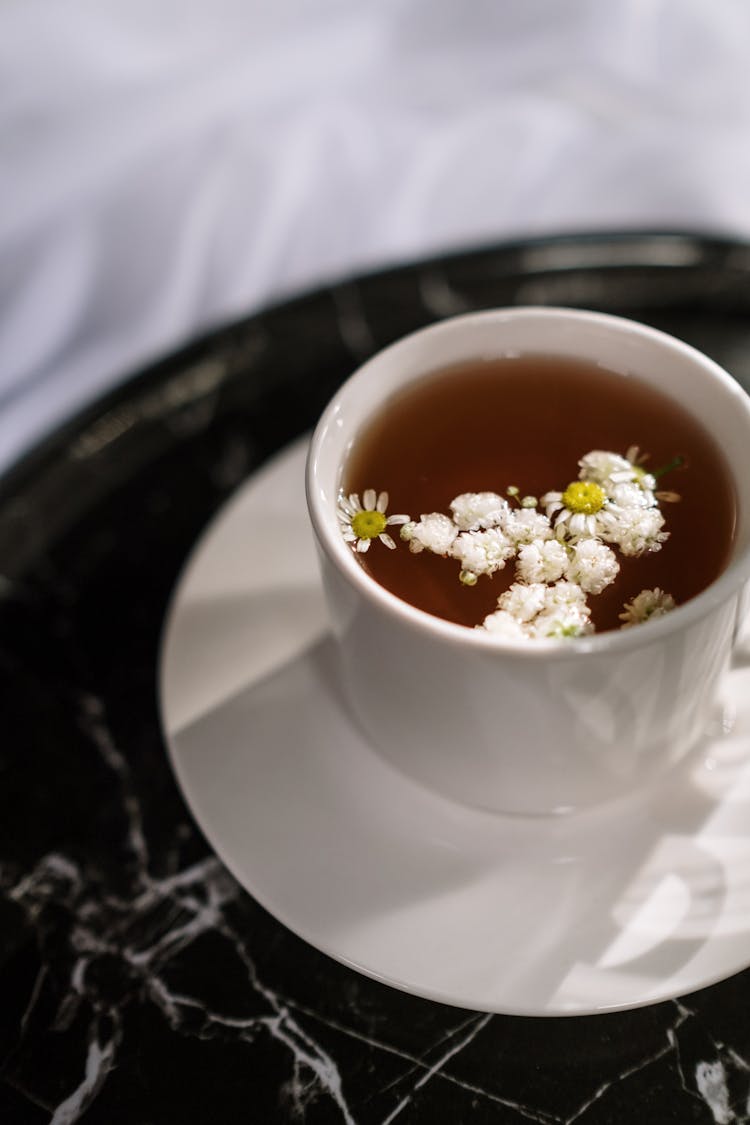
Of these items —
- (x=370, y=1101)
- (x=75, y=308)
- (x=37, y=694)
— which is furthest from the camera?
(x=75, y=308)

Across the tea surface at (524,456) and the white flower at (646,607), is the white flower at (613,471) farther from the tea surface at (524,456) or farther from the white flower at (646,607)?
the white flower at (646,607)

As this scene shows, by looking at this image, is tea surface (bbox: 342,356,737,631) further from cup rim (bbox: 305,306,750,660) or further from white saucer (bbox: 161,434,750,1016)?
white saucer (bbox: 161,434,750,1016)

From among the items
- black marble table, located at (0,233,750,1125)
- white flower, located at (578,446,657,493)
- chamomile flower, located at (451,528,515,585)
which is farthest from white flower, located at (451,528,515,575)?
Result: black marble table, located at (0,233,750,1125)

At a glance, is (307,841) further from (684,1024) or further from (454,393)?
(454,393)

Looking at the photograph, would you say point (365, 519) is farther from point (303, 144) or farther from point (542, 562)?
point (303, 144)

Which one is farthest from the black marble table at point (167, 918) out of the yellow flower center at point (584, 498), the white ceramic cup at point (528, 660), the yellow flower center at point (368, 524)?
the yellow flower center at point (584, 498)

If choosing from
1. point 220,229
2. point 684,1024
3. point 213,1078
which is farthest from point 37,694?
point 220,229

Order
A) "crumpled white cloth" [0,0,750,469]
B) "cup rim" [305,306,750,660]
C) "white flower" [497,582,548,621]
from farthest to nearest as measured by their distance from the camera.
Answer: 1. "crumpled white cloth" [0,0,750,469]
2. "white flower" [497,582,548,621]
3. "cup rim" [305,306,750,660]
